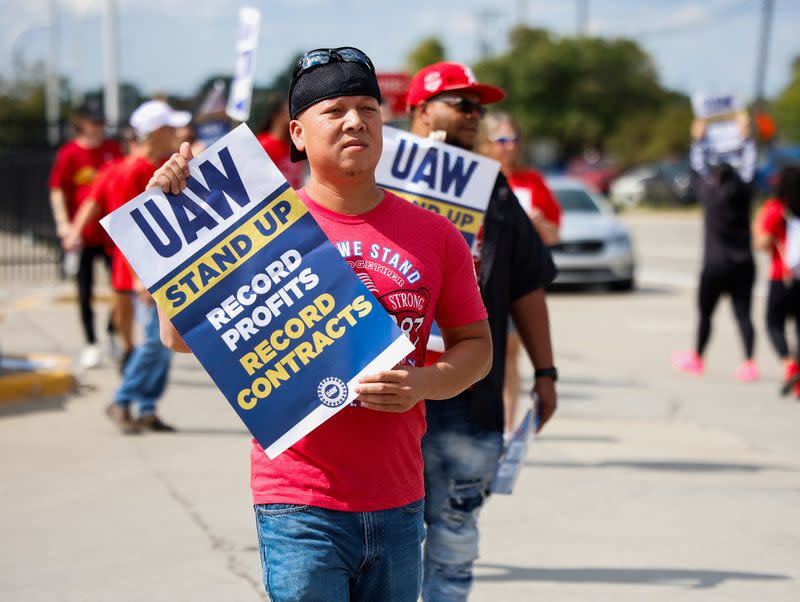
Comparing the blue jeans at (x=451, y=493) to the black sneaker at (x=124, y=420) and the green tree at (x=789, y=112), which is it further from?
the green tree at (x=789, y=112)

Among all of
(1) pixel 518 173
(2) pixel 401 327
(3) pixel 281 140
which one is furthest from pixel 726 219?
(2) pixel 401 327

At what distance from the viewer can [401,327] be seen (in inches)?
109

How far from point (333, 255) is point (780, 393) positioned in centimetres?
736

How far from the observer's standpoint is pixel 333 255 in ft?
8.75

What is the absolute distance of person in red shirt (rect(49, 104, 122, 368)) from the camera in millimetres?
9672

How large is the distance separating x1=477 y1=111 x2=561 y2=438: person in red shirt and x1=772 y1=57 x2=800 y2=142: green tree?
50.0 m

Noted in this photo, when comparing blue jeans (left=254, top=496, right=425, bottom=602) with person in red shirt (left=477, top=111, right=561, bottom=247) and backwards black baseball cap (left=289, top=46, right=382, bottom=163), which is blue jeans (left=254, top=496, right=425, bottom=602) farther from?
person in red shirt (left=477, top=111, right=561, bottom=247)

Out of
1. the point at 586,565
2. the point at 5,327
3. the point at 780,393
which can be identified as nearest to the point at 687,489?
the point at 586,565

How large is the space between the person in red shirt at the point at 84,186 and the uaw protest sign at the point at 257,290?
706 cm

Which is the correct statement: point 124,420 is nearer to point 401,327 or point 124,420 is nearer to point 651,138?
point 401,327

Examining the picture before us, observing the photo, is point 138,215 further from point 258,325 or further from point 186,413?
point 186,413

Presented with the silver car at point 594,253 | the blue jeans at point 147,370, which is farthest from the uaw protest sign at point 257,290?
the silver car at point 594,253

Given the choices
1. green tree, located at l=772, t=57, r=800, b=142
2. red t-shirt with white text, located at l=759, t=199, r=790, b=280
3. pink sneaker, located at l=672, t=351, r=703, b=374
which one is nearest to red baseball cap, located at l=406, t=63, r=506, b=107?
red t-shirt with white text, located at l=759, t=199, r=790, b=280

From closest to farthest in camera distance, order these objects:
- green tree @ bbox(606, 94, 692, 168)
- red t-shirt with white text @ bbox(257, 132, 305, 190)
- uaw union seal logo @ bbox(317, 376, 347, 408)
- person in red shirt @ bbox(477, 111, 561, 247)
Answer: uaw union seal logo @ bbox(317, 376, 347, 408)
person in red shirt @ bbox(477, 111, 561, 247)
red t-shirt with white text @ bbox(257, 132, 305, 190)
green tree @ bbox(606, 94, 692, 168)
